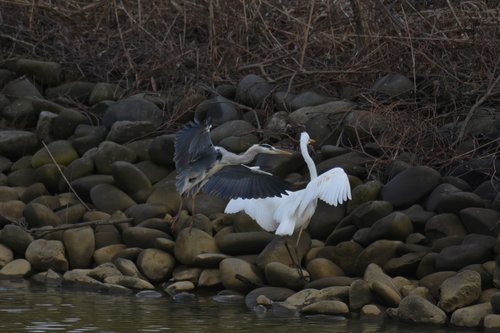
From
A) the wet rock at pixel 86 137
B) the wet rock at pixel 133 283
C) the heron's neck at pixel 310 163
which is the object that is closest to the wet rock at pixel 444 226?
the heron's neck at pixel 310 163

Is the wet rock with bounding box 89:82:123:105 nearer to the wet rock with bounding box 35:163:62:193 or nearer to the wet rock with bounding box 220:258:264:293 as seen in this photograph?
the wet rock with bounding box 35:163:62:193

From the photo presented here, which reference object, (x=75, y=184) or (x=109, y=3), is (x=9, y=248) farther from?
(x=109, y=3)

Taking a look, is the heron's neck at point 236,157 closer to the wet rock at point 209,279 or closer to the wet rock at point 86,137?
the wet rock at point 209,279

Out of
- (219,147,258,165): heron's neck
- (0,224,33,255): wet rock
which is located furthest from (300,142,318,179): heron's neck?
(0,224,33,255): wet rock

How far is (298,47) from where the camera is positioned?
1426 centimetres

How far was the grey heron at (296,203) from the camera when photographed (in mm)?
9906

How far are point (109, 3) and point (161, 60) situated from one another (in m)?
1.58

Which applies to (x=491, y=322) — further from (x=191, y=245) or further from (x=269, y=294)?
(x=191, y=245)

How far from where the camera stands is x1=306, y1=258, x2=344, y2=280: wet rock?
9.76 meters

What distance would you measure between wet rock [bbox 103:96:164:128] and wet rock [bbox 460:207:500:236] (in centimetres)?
506

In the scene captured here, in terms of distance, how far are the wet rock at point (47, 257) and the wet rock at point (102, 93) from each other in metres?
4.24

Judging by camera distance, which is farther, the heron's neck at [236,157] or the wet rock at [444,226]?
the heron's neck at [236,157]

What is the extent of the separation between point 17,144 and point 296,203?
15.4ft

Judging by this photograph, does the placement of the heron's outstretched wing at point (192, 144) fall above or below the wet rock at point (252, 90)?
below
